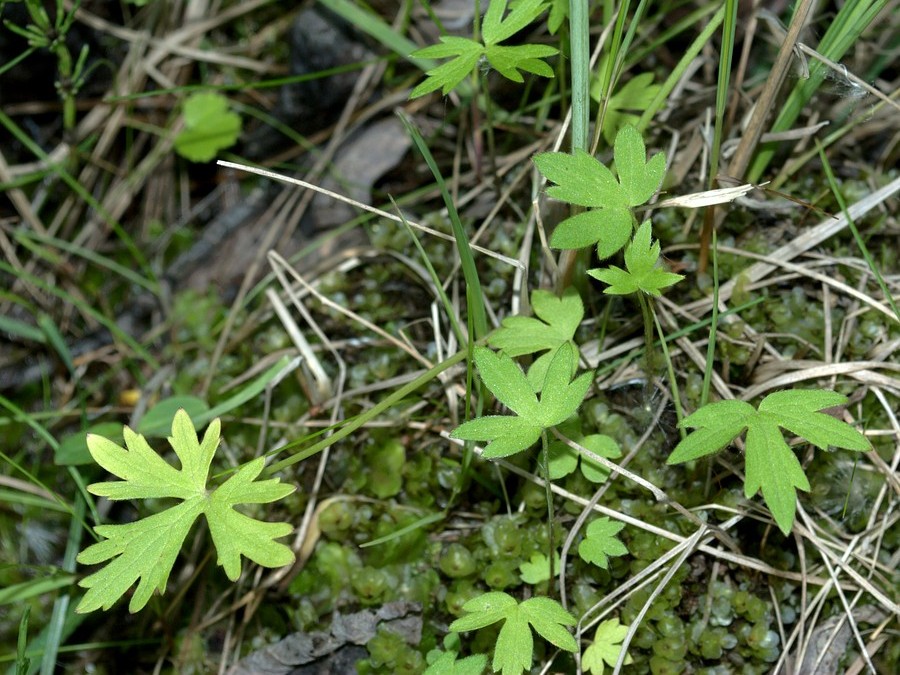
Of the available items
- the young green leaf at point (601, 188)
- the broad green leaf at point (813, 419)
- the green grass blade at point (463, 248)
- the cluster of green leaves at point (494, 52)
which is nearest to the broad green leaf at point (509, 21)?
the cluster of green leaves at point (494, 52)

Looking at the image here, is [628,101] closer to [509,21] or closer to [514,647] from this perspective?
[509,21]

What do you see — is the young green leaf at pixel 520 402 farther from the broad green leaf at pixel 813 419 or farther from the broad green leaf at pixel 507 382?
the broad green leaf at pixel 813 419

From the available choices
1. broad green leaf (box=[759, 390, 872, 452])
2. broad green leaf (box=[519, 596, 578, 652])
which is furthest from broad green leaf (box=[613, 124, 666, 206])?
broad green leaf (box=[519, 596, 578, 652])

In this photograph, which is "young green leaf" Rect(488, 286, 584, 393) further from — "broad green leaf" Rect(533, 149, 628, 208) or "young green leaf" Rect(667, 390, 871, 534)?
"young green leaf" Rect(667, 390, 871, 534)

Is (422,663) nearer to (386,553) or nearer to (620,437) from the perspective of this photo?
(386,553)

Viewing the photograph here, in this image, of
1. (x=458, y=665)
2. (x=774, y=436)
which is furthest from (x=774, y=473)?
(x=458, y=665)

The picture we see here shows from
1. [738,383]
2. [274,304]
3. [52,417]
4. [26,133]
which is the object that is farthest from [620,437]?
[26,133]

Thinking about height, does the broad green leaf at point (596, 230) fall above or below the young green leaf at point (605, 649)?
above

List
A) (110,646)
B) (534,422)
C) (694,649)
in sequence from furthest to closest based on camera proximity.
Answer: (110,646) → (694,649) → (534,422)
